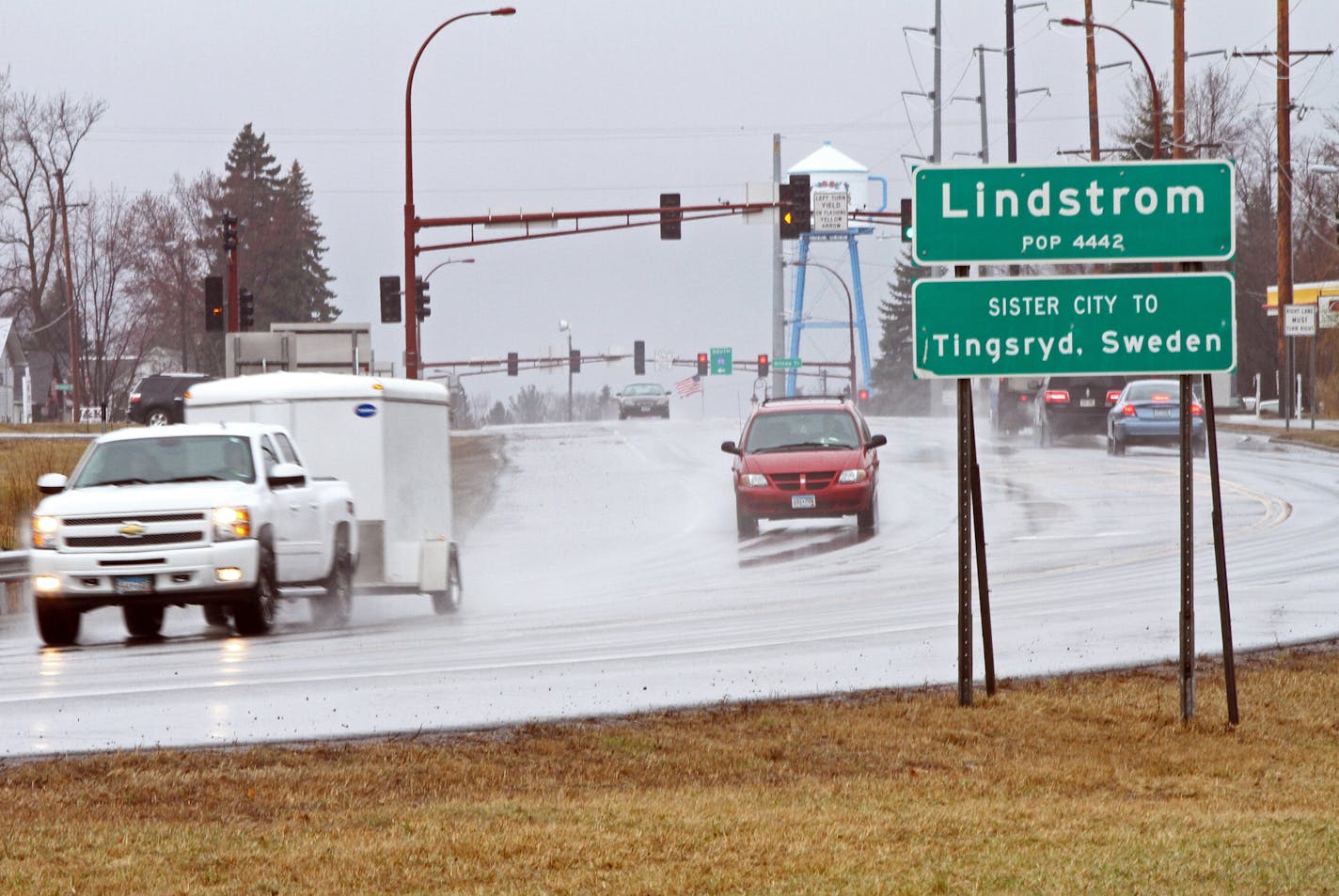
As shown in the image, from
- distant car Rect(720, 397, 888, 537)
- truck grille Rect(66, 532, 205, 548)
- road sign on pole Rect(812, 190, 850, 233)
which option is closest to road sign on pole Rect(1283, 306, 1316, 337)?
road sign on pole Rect(812, 190, 850, 233)

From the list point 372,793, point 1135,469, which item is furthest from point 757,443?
point 372,793

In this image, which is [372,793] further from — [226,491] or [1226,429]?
[1226,429]

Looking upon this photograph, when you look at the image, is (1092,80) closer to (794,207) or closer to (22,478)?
(794,207)

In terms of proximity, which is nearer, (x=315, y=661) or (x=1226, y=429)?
(x=315, y=661)

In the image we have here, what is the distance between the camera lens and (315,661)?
49.1 feet

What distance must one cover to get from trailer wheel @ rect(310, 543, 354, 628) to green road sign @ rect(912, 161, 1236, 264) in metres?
8.44

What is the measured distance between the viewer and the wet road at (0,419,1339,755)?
12.5m

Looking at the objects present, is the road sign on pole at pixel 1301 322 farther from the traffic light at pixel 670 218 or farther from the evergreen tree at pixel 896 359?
the evergreen tree at pixel 896 359

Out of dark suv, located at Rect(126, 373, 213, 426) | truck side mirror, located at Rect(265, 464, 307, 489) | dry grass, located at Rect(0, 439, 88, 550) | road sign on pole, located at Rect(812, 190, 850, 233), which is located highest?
road sign on pole, located at Rect(812, 190, 850, 233)

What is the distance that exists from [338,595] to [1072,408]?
3198cm

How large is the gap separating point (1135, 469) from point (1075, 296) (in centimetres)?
2824

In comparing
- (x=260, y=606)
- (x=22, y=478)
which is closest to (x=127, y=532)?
(x=260, y=606)

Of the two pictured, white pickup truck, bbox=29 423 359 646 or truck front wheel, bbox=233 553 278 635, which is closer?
white pickup truck, bbox=29 423 359 646

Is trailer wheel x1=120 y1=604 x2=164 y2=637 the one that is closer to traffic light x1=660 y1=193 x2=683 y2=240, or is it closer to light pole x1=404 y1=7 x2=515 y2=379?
light pole x1=404 y1=7 x2=515 y2=379
